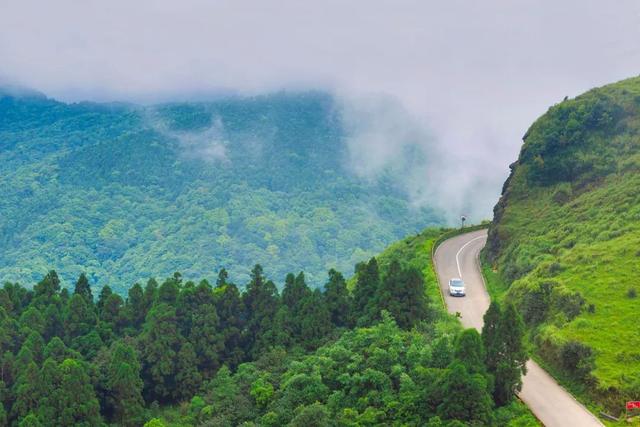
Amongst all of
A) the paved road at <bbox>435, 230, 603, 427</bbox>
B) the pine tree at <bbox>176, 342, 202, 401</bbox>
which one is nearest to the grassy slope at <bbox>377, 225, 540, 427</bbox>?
the paved road at <bbox>435, 230, 603, 427</bbox>

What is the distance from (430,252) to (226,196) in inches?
4716

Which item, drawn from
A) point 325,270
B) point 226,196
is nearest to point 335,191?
point 226,196

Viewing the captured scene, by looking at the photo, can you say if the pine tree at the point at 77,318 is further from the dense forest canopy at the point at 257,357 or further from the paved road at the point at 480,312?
the paved road at the point at 480,312

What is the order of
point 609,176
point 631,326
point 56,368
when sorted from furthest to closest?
point 609,176 → point 56,368 → point 631,326

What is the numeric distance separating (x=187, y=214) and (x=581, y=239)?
131108 millimetres

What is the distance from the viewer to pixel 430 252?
184ft

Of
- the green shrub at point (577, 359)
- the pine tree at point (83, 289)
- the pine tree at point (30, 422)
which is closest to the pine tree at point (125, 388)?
the pine tree at point (30, 422)

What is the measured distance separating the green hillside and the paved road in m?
0.92

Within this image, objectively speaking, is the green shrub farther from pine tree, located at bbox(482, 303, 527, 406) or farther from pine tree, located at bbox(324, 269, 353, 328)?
pine tree, located at bbox(324, 269, 353, 328)

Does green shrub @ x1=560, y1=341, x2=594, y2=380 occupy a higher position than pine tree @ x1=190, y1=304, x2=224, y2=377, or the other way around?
pine tree @ x1=190, y1=304, x2=224, y2=377

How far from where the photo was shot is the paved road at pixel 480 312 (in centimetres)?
2755

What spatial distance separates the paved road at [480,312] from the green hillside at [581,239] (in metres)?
0.92

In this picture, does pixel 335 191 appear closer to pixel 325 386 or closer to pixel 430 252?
pixel 430 252

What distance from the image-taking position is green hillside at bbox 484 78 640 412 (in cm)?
3005
